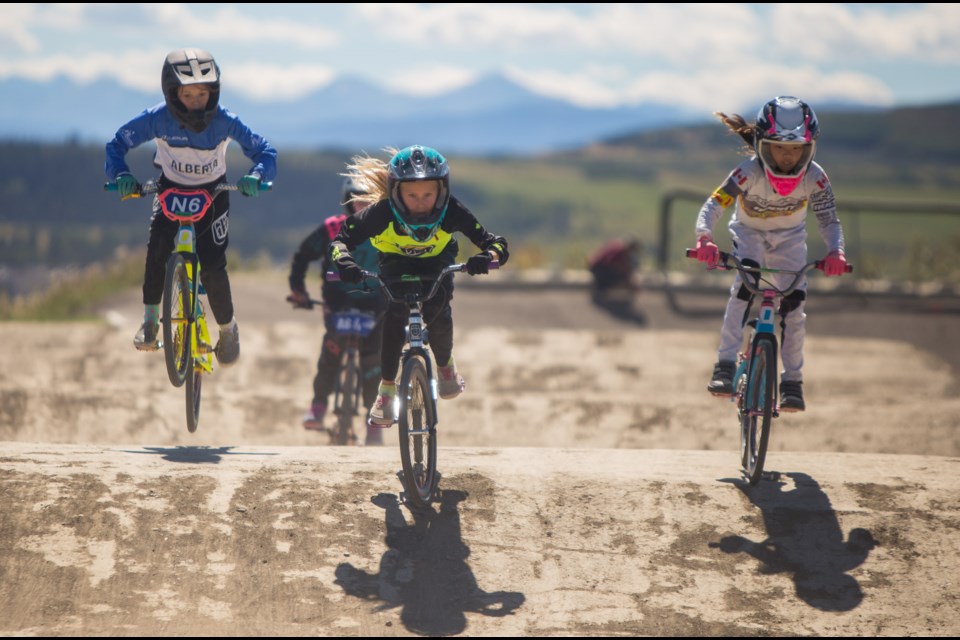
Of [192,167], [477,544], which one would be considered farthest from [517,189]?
[477,544]

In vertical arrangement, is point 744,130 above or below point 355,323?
above

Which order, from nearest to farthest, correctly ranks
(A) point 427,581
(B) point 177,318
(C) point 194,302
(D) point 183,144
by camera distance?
(A) point 427,581 → (D) point 183,144 → (B) point 177,318 → (C) point 194,302

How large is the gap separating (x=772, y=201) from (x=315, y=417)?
4.49 m

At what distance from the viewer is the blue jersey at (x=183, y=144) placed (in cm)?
696

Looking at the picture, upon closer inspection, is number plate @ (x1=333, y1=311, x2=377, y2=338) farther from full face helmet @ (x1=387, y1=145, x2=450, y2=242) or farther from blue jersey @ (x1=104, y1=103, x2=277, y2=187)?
full face helmet @ (x1=387, y1=145, x2=450, y2=242)

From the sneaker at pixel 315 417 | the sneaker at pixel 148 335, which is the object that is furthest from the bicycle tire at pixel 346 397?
the sneaker at pixel 148 335

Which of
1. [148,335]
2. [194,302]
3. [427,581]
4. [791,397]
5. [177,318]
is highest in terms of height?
[194,302]

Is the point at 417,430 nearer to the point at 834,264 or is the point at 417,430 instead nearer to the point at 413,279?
the point at 413,279

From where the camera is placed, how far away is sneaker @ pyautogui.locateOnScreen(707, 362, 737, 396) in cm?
684

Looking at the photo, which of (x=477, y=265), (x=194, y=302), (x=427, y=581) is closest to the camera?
(x=427, y=581)

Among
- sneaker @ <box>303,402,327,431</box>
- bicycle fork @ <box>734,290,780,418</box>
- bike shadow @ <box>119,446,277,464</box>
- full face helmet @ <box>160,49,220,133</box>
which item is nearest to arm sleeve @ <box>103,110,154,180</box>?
full face helmet @ <box>160,49,220,133</box>

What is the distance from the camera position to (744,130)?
269 inches

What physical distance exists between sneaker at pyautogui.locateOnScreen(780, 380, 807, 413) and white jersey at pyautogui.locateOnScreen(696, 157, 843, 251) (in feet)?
3.01

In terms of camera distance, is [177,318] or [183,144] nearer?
[183,144]
